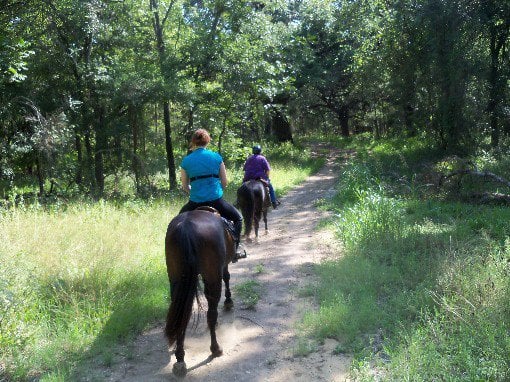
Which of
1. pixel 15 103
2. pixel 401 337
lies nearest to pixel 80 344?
pixel 401 337

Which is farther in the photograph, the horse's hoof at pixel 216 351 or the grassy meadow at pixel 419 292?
the horse's hoof at pixel 216 351

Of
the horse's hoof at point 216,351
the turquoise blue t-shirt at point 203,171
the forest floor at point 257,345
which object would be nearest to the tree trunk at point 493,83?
the forest floor at point 257,345

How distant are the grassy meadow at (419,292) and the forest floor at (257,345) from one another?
29 cm

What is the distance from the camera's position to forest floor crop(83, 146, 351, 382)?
4629mm

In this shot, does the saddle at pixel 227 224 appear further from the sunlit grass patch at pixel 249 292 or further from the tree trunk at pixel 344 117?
the tree trunk at pixel 344 117

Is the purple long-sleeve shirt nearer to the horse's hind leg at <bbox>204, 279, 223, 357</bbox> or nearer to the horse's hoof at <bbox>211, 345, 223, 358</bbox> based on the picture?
the horse's hind leg at <bbox>204, 279, 223, 357</bbox>

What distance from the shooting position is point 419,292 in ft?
17.9

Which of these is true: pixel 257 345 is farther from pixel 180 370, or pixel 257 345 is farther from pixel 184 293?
pixel 184 293

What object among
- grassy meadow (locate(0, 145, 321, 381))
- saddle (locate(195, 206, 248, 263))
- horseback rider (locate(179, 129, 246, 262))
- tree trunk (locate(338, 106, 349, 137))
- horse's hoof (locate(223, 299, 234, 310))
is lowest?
horse's hoof (locate(223, 299, 234, 310))

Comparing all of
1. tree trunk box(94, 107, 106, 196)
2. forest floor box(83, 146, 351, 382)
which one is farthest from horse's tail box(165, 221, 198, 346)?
tree trunk box(94, 107, 106, 196)

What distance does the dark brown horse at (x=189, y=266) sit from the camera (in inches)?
183

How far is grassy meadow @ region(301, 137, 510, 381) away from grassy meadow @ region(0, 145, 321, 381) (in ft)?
7.79

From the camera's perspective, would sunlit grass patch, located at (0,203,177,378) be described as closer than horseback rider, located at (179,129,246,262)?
Yes

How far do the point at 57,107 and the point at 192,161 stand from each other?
10243 millimetres
